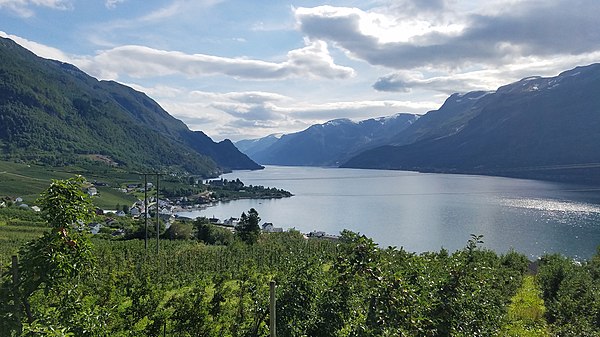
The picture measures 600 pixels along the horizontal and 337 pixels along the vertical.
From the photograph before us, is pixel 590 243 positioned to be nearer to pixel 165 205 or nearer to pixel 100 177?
pixel 165 205

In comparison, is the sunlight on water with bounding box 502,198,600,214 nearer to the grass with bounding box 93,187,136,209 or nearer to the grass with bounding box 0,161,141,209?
the grass with bounding box 0,161,141,209

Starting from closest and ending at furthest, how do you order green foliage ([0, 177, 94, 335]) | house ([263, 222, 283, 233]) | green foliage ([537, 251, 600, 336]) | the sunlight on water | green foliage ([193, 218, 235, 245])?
green foliage ([0, 177, 94, 335]), green foliage ([537, 251, 600, 336]), green foliage ([193, 218, 235, 245]), house ([263, 222, 283, 233]), the sunlight on water

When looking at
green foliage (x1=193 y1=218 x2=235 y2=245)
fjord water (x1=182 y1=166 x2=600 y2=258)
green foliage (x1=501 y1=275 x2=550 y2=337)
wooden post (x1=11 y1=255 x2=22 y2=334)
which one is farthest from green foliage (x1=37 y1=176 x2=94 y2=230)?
fjord water (x1=182 y1=166 x2=600 y2=258)

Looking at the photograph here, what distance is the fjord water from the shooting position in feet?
252

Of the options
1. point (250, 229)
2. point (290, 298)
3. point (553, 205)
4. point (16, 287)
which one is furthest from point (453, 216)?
point (16, 287)

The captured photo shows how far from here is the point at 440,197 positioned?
14225 cm

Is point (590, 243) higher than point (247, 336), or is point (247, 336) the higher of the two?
point (247, 336)

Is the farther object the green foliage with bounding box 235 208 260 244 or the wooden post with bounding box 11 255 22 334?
the green foliage with bounding box 235 208 260 244

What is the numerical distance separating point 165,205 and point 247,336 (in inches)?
5433

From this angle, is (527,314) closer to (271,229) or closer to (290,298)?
(290,298)

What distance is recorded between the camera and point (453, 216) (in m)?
103

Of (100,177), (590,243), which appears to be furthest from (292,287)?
(100,177)

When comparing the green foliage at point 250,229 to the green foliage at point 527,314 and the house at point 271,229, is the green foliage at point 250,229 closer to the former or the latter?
the house at point 271,229

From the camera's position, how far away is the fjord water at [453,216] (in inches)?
3019
